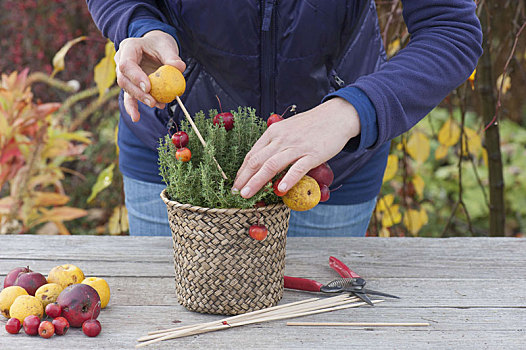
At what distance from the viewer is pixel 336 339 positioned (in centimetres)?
89

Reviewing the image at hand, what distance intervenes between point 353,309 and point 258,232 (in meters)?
0.23

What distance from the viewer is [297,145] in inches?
35.1

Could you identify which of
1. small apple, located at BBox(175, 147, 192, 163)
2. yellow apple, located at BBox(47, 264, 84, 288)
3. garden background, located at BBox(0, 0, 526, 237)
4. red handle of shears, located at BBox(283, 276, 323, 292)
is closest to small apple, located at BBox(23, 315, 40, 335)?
yellow apple, located at BBox(47, 264, 84, 288)

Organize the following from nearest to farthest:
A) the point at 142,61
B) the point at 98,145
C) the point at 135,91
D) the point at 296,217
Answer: the point at 135,91
the point at 142,61
the point at 296,217
the point at 98,145

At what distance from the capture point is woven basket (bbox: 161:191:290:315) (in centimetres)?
92

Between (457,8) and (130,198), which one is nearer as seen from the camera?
(457,8)

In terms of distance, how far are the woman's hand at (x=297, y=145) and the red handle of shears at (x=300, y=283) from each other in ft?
0.84

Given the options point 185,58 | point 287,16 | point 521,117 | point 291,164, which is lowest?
point 521,117

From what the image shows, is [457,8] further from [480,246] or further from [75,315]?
[75,315]

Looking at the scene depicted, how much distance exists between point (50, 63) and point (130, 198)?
2372 millimetres

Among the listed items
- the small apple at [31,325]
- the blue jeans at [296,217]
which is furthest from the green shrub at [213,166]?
the blue jeans at [296,217]

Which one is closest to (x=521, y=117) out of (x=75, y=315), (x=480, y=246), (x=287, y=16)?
(x=480, y=246)

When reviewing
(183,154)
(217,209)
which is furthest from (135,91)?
(217,209)

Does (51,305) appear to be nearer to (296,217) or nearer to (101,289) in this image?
(101,289)
